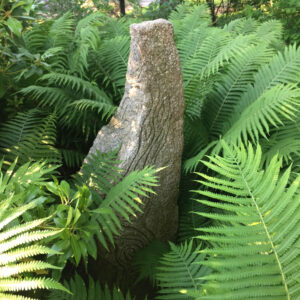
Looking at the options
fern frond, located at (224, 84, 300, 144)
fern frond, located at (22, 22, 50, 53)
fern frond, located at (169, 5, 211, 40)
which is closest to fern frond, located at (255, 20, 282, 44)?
fern frond, located at (169, 5, 211, 40)

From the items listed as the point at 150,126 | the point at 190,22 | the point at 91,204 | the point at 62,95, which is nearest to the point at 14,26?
the point at 62,95

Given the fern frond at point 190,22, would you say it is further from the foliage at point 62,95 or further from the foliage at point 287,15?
the foliage at point 287,15

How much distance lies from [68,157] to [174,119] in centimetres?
92

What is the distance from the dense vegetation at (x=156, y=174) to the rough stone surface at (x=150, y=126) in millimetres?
96

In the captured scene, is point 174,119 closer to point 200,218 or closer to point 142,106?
point 142,106

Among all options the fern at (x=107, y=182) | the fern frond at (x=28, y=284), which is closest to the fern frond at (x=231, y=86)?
the fern at (x=107, y=182)

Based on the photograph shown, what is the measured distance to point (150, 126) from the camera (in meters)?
1.79

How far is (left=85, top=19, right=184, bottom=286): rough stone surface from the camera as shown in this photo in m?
1.72

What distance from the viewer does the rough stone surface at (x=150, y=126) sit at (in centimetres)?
172

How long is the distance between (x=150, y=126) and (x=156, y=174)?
0.28 metres

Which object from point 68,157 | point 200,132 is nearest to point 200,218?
point 200,132

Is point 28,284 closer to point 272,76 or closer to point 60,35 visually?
point 272,76

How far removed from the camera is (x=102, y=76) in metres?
2.87

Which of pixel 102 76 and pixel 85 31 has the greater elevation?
pixel 85 31
